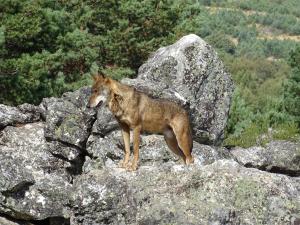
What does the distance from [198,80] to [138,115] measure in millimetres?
5589

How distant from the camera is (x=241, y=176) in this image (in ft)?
31.6

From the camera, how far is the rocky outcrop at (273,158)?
55.5ft

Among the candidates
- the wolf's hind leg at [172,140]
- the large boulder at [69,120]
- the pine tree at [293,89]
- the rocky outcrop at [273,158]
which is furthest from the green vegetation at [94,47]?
the wolf's hind leg at [172,140]

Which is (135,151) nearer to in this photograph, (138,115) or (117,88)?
(138,115)

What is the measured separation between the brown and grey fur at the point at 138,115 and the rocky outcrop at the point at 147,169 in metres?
0.67

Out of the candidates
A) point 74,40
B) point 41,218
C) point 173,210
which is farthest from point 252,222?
point 74,40

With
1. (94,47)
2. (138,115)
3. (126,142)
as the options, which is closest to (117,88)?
(138,115)

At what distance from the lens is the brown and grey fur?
11258mm

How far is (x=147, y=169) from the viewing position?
10.5 m

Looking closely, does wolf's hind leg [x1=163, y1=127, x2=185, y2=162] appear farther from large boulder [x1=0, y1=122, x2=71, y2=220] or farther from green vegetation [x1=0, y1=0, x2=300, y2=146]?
green vegetation [x1=0, y1=0, x2=300, y2=146]

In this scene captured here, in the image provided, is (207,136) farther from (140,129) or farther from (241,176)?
(241,176)

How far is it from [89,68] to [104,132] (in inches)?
506

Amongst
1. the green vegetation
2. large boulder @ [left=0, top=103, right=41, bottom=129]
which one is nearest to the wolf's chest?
large boulder @ [left=0, top=103, right=41, bottom=129]

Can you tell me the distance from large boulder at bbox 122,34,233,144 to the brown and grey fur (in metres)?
3.85
